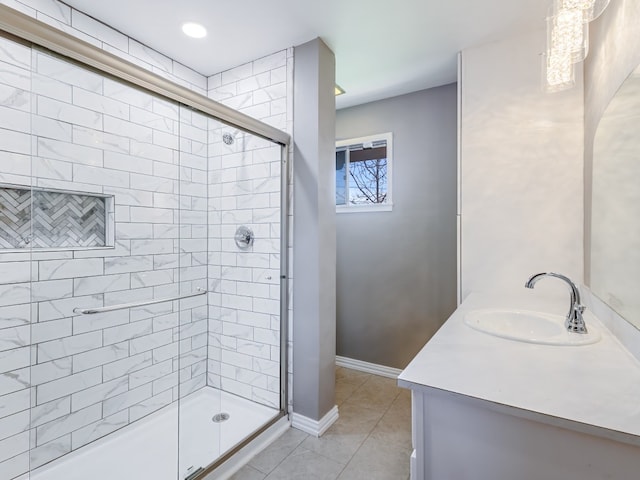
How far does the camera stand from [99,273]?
71.9 inches

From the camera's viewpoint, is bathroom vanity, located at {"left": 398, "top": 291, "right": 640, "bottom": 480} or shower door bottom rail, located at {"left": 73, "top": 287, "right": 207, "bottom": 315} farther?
shower door bottom rail, located at {"left": 73, "top": 287, "right": 207, "bottom": 315}

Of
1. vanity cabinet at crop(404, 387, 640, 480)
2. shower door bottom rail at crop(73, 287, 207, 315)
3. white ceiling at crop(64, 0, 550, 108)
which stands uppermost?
white ceiling at crop(64, 0, 550, 108)

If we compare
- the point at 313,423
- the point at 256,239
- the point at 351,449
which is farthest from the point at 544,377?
the point at 256,239

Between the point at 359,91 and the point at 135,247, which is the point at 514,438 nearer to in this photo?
the point at 135,247

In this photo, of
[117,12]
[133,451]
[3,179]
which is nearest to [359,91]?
[117,12]

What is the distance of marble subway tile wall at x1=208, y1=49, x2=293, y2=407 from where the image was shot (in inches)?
83.7

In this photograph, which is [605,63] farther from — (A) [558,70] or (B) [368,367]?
(B) [368,367]

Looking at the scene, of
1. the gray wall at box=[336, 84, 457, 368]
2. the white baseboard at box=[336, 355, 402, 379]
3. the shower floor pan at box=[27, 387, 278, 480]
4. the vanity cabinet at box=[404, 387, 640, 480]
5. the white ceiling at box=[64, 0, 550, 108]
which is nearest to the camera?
the vanity cabinet at box=[404, 387, 640, 480]

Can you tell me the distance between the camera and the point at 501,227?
2.00 metres

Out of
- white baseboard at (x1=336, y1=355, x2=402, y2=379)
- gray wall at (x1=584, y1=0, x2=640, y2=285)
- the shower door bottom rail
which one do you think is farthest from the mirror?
the shower door bottom rail

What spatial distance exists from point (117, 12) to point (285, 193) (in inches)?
55.0

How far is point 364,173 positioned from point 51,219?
238cm

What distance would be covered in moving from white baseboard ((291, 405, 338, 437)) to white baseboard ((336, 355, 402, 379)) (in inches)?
34.6

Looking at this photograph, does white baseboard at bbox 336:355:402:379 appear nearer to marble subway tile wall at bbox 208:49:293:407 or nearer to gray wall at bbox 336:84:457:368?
gray wall at bbox 336:84:457:368
